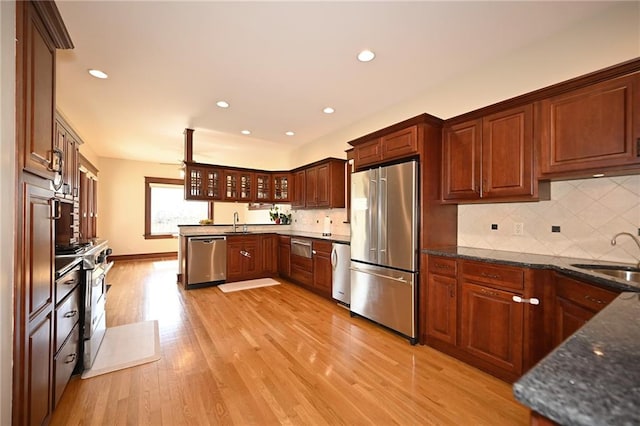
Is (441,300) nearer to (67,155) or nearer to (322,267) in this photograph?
(322,267)

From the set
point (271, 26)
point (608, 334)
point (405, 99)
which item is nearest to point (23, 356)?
point (608, 334)

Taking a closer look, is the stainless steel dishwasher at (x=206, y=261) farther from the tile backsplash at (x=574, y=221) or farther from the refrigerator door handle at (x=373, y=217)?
the tile backsplash at (x=574, y=221)

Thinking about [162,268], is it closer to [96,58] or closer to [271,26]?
[96,58]

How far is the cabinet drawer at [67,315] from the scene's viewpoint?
5.74 ft

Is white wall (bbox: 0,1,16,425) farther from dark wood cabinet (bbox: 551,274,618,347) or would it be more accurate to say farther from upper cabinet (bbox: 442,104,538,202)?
upper cabinet (bbox: 442,104,538,202)

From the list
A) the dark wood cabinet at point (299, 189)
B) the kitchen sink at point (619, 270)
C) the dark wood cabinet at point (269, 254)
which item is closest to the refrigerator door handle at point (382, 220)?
the kitchen sink at point (619, 270)

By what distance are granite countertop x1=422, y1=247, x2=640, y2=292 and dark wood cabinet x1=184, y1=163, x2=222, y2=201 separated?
14.0ft

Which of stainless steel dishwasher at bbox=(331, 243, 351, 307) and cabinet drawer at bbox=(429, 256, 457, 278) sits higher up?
cabinet drawer at bbox=(429, 256, 457, 278)

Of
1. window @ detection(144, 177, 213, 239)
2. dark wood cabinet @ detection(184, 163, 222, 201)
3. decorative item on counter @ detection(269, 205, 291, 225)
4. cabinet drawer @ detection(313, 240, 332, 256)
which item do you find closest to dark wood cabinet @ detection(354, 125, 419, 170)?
cabinet drawer @ detection(313, 240, 332, 256)

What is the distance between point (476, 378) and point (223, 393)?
1950 millimetres

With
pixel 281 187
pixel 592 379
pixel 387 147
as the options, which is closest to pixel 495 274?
pixel 387 147

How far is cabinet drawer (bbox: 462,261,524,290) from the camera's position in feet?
6.82

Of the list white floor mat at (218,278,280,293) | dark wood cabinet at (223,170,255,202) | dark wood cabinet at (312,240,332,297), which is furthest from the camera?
dark wood cabinet at (223,170,255,202)

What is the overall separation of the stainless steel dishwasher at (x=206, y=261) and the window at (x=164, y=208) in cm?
336
